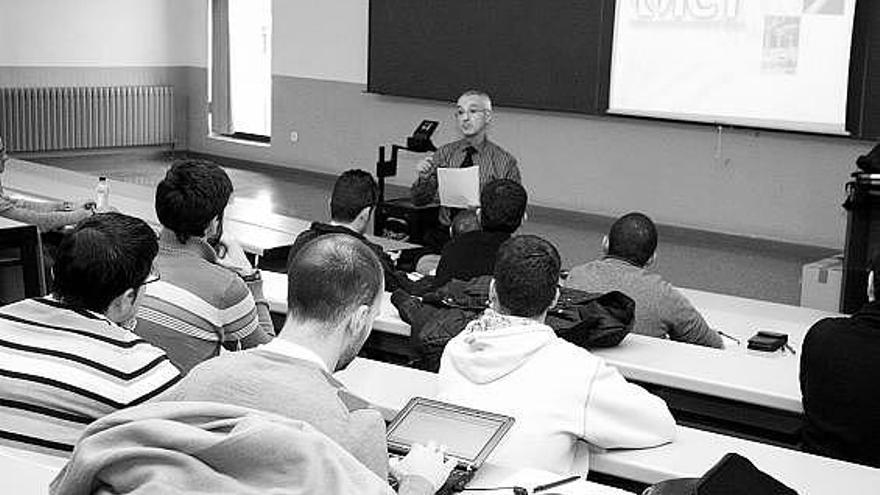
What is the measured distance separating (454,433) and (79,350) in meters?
0.78

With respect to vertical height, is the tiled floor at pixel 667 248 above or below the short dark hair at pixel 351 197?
below

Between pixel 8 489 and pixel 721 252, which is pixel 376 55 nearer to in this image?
pixel 721 252

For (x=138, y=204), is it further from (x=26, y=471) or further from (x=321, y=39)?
(x=321, y=39)

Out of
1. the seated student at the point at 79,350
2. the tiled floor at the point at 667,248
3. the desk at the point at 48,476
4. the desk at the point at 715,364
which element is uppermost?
the seated student at the point at 79,350

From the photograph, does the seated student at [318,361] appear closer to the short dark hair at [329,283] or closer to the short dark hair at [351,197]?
the short dark hair at [329,283]

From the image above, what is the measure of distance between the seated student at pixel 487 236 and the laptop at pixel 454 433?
83.9 inches

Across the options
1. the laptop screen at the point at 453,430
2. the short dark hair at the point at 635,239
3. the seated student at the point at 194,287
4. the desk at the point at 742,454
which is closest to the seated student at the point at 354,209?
the short dark hair at the point at 635,239

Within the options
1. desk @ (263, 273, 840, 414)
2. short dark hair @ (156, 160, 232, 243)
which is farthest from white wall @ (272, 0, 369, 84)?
short dark hair @ (156, 160, 232, 243)

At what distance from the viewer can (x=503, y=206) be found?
4.76 metres

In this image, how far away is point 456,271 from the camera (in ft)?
15.6

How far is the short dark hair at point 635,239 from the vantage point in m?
4.20

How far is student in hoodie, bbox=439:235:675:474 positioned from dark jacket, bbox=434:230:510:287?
5.58 ft

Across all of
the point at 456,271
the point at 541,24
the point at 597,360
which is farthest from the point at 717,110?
the point at 597,360

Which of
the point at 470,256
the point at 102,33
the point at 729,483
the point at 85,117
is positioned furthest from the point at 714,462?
the point at 102,33
